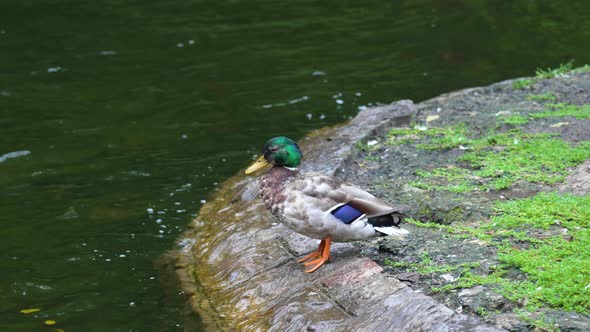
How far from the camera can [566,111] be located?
911cm

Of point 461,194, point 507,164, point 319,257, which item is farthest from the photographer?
point 507,164

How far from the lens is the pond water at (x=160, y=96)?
7.57m

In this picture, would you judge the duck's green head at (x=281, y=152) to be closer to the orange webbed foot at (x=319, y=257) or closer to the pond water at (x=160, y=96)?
the orange webbed foot at (x=319, y=257)

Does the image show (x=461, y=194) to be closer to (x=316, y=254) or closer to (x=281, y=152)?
(x=316, y=254)

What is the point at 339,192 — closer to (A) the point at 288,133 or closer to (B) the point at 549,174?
(B) the point at 549,174

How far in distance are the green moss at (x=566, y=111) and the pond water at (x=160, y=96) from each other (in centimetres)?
297

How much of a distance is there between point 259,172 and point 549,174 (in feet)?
10.8

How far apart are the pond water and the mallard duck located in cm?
121

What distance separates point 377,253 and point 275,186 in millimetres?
907

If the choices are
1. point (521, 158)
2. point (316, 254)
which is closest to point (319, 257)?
point (316, 254)

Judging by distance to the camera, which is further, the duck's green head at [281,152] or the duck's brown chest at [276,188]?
the duck's green head at [281,152]

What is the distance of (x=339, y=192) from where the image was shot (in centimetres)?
614

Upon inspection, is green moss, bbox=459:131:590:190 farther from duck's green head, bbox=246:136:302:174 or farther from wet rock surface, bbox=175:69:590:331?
duck's green head, bbox=246:136:302:174

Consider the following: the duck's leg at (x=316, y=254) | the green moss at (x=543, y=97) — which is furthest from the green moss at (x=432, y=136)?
the duck's leg at (x=316, y=254)
